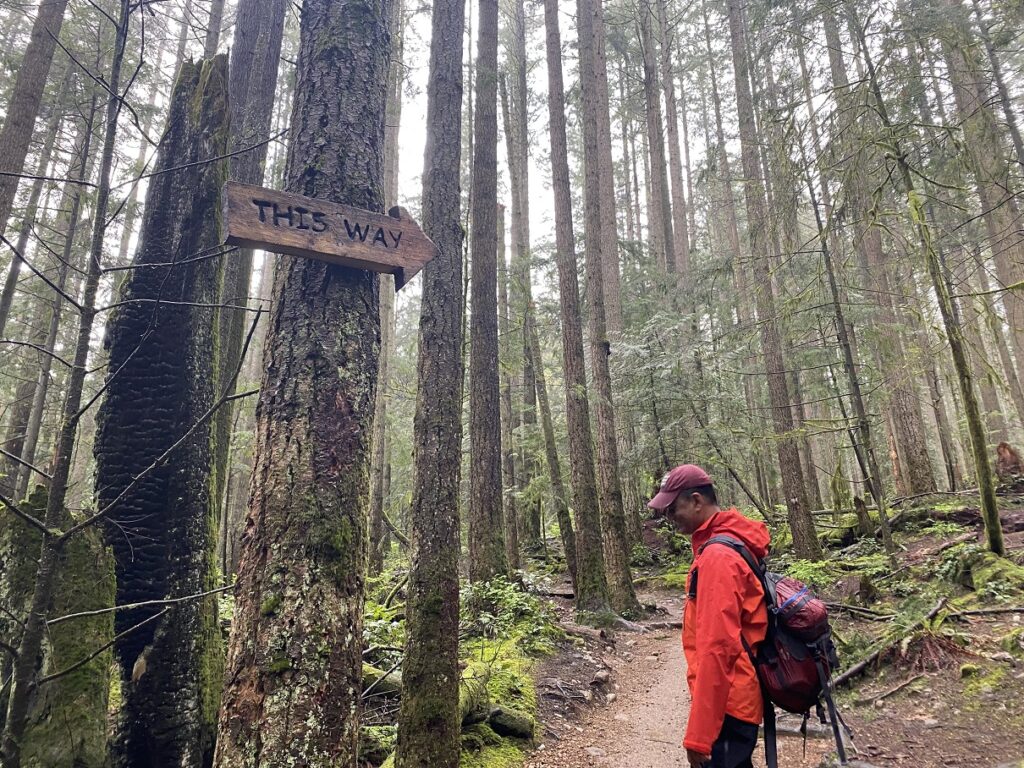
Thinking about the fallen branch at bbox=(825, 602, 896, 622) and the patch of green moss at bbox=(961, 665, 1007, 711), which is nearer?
the patch of green moss at bbox=(961, 665, 1007, 711)

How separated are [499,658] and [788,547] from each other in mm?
8887

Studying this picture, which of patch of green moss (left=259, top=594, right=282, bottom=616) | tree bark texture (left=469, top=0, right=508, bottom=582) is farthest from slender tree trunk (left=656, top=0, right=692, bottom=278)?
patch of green moss (left=259, top=594, right=282, bottom=616)

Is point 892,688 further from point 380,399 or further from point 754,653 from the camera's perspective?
point 380,399

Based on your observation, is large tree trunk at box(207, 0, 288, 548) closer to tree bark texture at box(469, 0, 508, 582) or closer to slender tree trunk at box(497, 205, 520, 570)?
tree bark texture at box(469, 0, 508, 582)

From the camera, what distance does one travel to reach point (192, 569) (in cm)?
391

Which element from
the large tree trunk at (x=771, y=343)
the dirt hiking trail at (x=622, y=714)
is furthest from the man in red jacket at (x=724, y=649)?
the large tree trunk at (x=771, y=343)

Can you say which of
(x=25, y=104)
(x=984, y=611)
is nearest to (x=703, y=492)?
(x=984, y=611)

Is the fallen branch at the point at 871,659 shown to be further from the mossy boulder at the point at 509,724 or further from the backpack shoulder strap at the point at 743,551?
the backpack shoulder strap at the point at 743,551

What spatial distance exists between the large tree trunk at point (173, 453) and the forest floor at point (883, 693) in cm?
283

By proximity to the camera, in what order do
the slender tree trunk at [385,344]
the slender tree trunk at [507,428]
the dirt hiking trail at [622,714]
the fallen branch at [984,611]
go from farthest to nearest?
the slender tree trunk at [507,428], the slender tree trunk at [385,344], the fallen branch at [984,611], the dirt hiking trail at [622,714]

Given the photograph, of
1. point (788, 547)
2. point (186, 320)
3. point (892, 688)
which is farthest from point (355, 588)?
point (788, 547)

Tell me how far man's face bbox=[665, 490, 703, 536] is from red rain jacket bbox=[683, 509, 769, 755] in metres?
0.27

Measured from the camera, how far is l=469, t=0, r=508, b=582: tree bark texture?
322 inches

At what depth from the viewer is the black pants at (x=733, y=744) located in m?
2.53
